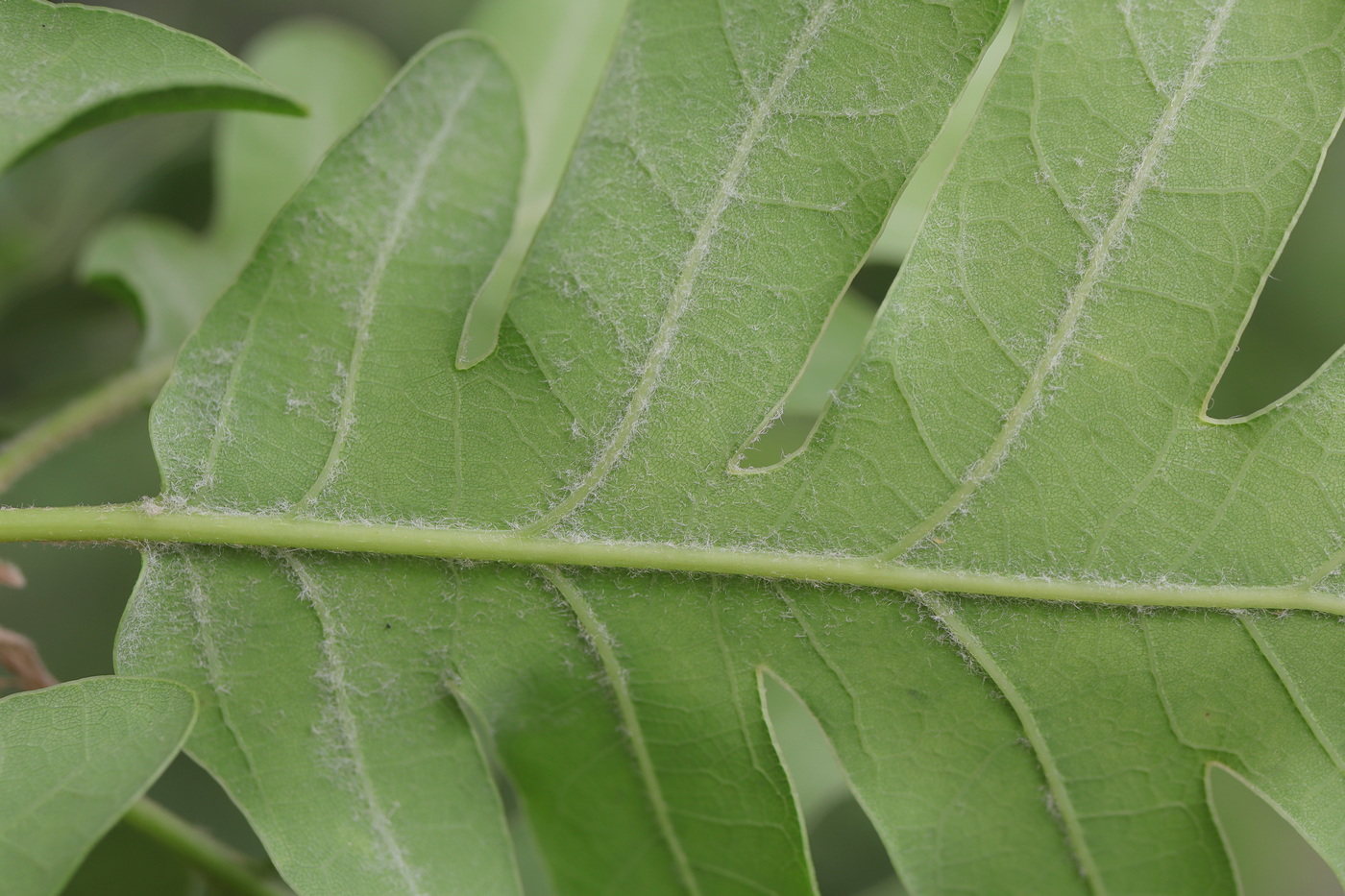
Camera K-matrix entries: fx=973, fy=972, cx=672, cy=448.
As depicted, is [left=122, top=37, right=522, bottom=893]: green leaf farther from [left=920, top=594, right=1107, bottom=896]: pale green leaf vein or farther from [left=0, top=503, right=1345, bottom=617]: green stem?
[left=920, top=594, right=1107, bottom=896]: pale green leaf vein

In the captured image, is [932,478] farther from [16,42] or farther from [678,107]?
[16,42]

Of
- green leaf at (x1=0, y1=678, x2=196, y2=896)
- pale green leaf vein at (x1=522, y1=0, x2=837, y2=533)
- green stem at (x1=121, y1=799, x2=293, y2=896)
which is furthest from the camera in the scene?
green stem at (x1=121, y1=799, x2=293, y2=896)

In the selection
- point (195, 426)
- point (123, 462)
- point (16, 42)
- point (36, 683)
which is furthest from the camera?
point (123, 462)

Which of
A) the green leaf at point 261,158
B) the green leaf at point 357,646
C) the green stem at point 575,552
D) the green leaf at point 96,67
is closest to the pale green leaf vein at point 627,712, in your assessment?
the green stem at point 575,552

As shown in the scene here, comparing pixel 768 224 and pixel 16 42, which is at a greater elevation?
pixel 16 42

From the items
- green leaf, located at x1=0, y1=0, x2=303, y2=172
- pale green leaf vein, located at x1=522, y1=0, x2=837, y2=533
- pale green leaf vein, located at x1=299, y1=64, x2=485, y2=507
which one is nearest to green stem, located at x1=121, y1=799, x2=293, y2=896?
pale green leaf vein, located at x1=299, y1=64, x2=485, y2=507

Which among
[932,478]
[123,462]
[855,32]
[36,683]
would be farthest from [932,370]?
[123,462]
